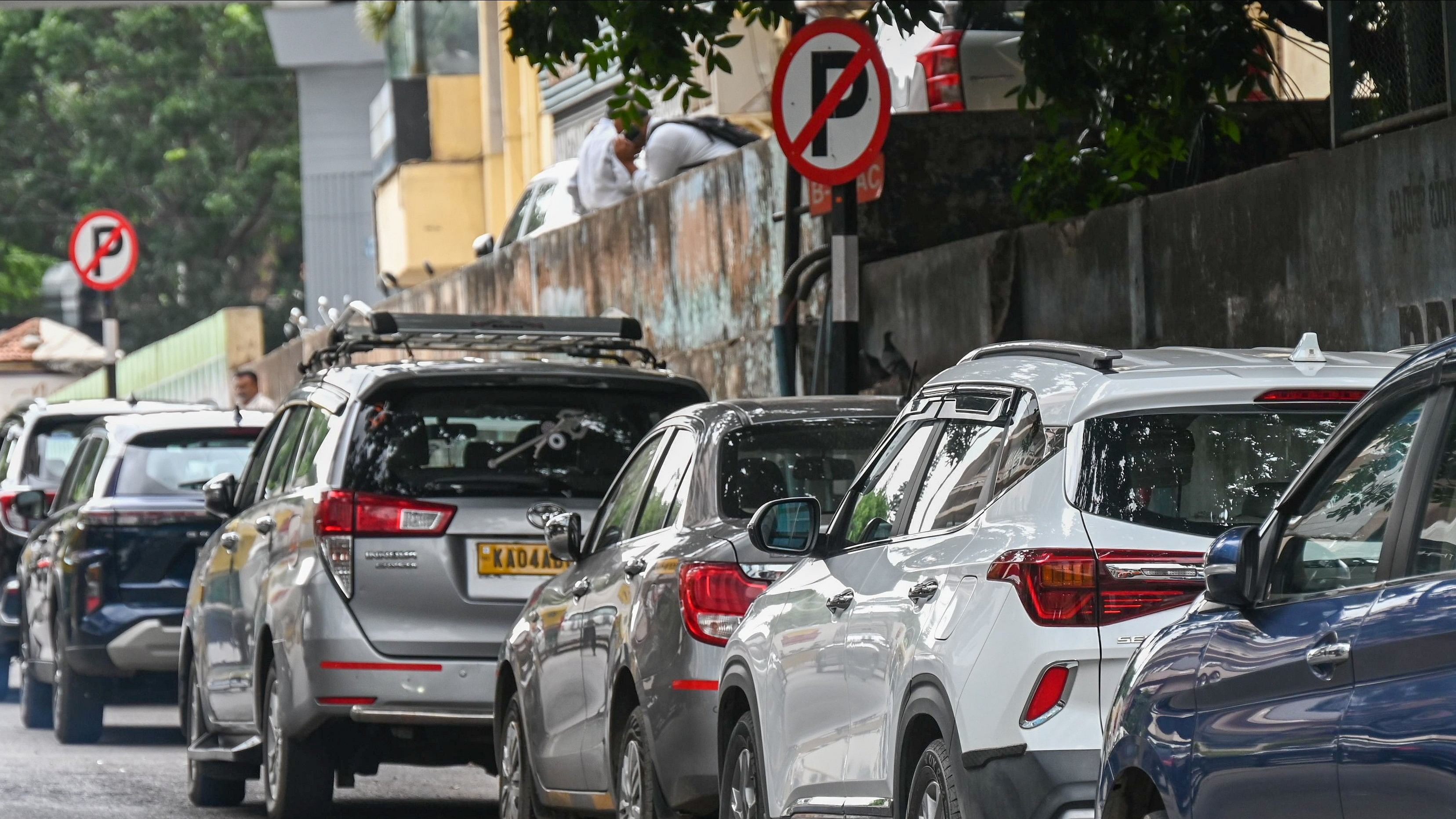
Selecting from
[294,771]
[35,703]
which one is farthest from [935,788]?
[35,703]

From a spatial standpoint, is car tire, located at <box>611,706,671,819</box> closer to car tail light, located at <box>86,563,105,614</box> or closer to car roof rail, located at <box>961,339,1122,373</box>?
car roof rail, located at <box>961,339,1122,373</box>

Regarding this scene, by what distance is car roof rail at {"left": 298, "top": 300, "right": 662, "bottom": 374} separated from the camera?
11492 mm

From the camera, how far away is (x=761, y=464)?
8.08 meters

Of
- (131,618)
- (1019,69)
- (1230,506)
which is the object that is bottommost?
(131,618)

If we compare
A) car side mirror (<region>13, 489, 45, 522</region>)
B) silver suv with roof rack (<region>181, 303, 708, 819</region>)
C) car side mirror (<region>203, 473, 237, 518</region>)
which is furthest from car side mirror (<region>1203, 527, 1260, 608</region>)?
car side mirror (<region>13, 489, 45, 522</region>)

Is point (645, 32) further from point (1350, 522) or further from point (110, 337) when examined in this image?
point (110, 337)

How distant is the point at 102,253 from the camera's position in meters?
26.9

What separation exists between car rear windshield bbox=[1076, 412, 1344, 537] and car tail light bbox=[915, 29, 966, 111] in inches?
441

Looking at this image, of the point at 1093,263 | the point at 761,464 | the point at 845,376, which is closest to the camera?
the point at 761,464

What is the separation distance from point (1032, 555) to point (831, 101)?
6975 millimetres

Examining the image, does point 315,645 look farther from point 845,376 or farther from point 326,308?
point 326,308

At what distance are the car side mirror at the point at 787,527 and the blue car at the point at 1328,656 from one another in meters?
1.82

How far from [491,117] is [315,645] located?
27126 millimetres

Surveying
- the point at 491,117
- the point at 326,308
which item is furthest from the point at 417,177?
the point at 326,308
